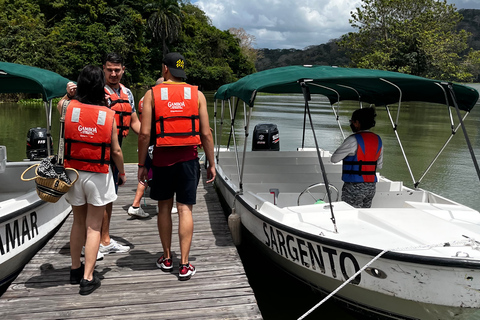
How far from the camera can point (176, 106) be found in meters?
3.07

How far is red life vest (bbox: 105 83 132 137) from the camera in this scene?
3709mm

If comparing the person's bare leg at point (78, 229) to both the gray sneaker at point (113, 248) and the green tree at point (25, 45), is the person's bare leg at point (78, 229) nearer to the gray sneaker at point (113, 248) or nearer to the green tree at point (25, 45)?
the gray sneaker at point (113, 248)

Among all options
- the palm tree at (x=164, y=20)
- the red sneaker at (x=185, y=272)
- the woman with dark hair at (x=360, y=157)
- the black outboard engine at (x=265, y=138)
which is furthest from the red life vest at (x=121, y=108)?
the palm tree at (x=164, y=20)

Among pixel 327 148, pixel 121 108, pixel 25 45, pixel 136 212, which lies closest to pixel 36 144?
pixel 136 212

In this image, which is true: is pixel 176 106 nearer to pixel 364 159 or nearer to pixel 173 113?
pixel 173 113

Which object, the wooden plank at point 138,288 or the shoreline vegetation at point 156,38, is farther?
the shoreline vegetation at point 156,38

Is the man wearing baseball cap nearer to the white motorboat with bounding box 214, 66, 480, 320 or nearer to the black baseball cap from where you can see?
the black baseball cap

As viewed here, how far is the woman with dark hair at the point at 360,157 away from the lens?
4188mm

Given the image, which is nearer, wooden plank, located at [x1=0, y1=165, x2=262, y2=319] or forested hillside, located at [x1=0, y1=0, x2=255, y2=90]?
wooden plank, located at [x1=0, y1=165, x2=262, y2=319]

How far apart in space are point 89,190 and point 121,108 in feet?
3.60

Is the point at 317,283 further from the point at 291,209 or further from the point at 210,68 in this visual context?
the point at 210,68

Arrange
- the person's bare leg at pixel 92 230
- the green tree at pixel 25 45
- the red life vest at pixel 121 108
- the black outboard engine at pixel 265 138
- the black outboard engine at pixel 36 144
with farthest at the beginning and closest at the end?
the green tree at pixel 25 45 → the black outboard engine at pixel 265 138 → the black outboard engine at pixel 36 144 → the red life vest at pixel 121 108 → the person's bare leg at pixel 92 230

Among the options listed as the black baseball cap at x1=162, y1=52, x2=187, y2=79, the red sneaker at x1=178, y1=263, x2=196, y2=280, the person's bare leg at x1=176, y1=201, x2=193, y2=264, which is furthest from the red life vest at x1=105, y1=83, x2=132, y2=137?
the red sneaker at x1=178, y1=263, x2=196, y2=280

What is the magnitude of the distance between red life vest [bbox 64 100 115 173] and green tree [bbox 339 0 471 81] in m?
32.9
